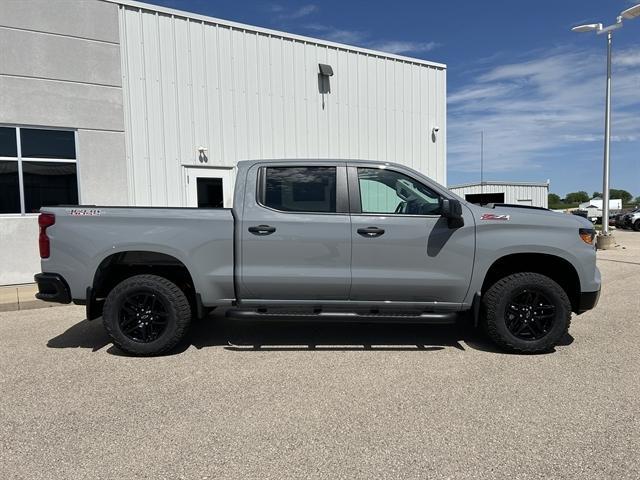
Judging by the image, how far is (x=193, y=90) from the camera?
32.7ft

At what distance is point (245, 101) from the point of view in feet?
34.5

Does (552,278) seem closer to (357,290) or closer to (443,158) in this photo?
(357,290)

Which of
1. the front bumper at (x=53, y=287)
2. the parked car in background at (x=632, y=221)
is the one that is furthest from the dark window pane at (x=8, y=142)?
the parked car in background at (x=632, y=221)

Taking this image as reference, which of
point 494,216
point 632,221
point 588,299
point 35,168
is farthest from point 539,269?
point 632,221

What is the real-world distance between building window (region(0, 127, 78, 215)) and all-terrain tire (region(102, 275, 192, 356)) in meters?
5.47

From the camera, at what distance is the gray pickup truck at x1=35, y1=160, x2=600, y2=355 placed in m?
4.54

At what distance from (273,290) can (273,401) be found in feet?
4.16

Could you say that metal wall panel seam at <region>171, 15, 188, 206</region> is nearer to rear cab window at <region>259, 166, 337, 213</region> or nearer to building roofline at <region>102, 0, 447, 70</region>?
building roofline at <region>102, 0, 447, 70</region>

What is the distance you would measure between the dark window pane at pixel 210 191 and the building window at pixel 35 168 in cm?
247

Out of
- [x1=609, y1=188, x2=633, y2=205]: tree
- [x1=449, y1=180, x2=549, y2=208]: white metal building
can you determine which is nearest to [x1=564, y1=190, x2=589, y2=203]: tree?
[x1=609, y1=188, x2=633, y2=205]: tree

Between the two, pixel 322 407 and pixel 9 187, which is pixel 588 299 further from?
pixel 9 187

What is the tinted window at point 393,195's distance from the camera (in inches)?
183

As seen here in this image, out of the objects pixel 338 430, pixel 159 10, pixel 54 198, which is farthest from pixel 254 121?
pixel 338 430

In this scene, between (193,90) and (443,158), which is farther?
(443,158)
